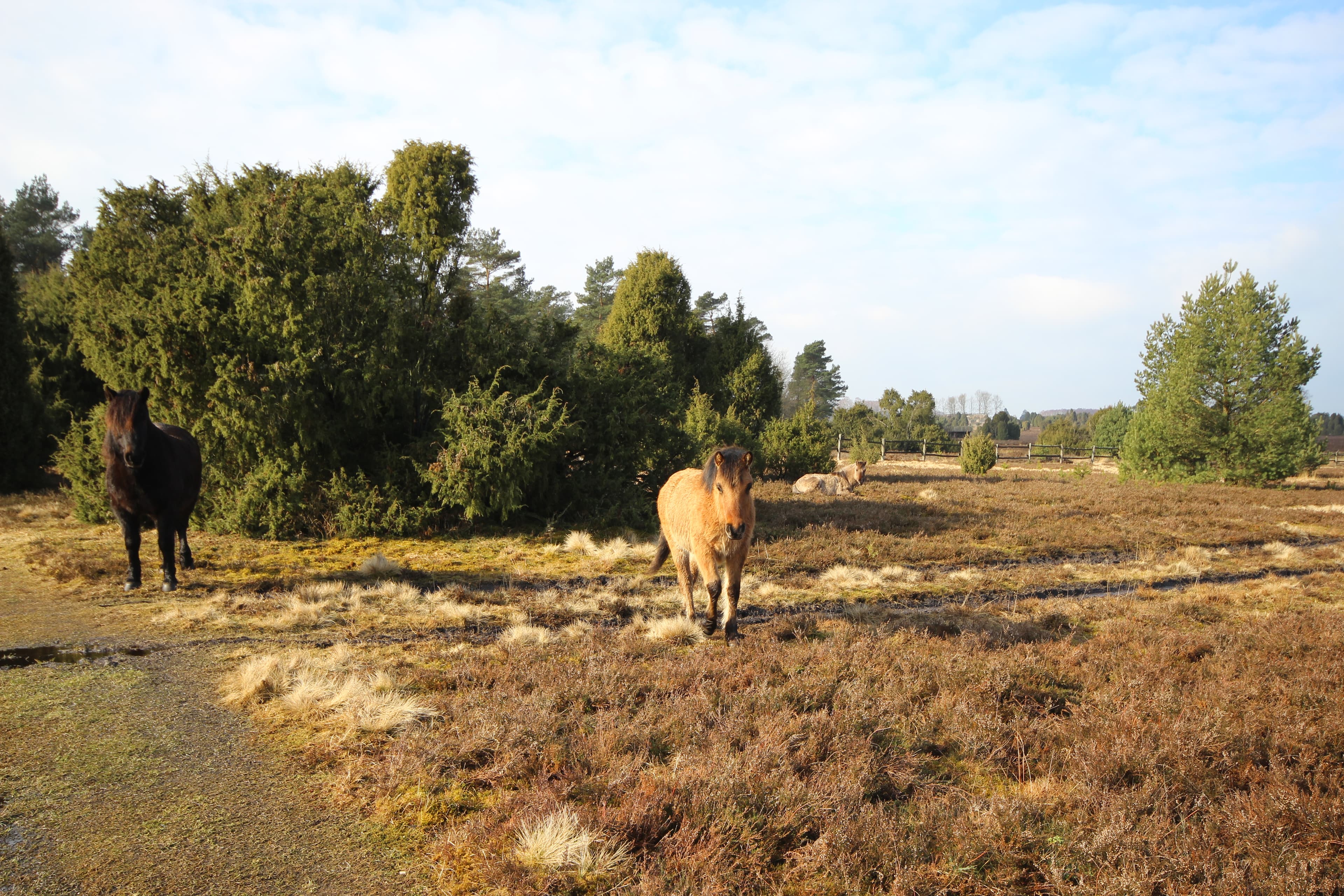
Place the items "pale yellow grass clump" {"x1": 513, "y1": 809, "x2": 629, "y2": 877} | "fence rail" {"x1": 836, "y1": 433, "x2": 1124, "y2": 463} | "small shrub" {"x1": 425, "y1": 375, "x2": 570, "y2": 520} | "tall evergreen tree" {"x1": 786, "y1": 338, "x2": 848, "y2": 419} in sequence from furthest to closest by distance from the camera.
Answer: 1. "tall evergreen tree" {"x1": 786, "y1": 338, "x2": 848, "y2": 419}
2. "fence rail" {"x1": 836, "y1": 433, "x2": 1124, "y2": 463}
3. "small shrub" {"x1": 425, "y1": 375, "x2": 570, "y2": 520}
4. "pale yellow grass clump" {"x1": 513, "y1": 809, "x2": 629, "y2": 877}

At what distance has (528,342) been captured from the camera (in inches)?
562

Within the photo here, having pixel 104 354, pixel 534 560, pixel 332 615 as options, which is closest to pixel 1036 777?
pixel 332 615

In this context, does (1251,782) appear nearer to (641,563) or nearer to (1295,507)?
(641,563)

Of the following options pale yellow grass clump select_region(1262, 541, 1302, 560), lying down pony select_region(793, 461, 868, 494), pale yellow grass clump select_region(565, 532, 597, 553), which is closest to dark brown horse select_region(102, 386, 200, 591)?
pale yellow grass clump select_region(565, 532, 597, 553)

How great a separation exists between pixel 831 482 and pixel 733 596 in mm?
16837

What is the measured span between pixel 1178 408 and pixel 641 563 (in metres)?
30.8

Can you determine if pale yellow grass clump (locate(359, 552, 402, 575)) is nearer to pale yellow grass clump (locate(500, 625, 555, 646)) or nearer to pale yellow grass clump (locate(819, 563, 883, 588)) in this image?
pale yellow grass clump (locate(500, 625, 555, 646))

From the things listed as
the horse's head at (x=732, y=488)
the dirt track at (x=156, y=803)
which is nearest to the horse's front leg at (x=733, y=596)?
the horse's head at (x=732, y=488)

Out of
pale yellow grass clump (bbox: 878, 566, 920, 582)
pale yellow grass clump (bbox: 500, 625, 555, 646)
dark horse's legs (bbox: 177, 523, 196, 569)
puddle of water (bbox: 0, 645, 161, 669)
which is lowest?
pale yellow grass clump (bbox: 878, 566, 920, 582)

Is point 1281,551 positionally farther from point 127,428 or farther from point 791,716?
point 127,428

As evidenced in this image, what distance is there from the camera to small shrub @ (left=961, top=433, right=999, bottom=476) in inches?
1366

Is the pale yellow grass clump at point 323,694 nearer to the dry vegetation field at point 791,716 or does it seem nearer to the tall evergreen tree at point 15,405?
the dry vegetation field at point 791,716

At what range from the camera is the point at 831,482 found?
23422 mm

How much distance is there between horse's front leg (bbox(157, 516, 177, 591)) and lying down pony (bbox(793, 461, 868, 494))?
17.2 metres
